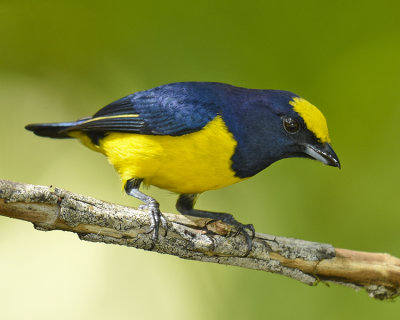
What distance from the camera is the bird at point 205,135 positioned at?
3939 mm

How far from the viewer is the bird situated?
3.94 meters

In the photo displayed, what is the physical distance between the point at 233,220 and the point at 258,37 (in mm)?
1597

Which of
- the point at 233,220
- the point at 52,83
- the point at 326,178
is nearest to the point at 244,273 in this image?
the point at 233,220

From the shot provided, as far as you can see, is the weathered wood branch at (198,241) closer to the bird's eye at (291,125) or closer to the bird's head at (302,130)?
the bird's head at (302,130)

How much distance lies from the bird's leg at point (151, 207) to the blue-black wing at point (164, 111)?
42 centimetres

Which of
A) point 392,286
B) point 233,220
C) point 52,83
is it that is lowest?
point 392,286

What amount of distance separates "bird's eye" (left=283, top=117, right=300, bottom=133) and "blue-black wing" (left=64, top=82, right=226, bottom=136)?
1.77 ft

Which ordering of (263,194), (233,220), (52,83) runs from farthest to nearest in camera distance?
1. (52,83)
2. (263,194)
3. (233,220)

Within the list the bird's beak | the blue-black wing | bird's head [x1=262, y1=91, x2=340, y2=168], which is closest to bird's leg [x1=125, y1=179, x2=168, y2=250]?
the blue-black wing

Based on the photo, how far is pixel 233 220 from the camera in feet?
14.2

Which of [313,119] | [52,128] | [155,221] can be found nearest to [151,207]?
[155,221]

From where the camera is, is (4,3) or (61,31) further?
(61,31)

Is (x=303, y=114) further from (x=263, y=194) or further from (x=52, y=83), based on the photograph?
(x=52, y=83)

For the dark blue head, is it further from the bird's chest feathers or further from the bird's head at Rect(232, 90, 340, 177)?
the bird's chest feathers
